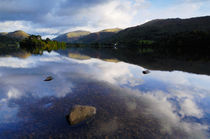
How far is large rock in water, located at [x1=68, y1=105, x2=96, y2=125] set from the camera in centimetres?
1022

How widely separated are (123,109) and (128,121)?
1992 millimetres

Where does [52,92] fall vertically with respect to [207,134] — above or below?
above

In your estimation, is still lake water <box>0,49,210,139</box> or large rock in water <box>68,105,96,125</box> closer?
still lake water <box>0,49,210,139</box>

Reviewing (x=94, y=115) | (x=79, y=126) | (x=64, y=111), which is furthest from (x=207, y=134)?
(x=64, y=111)

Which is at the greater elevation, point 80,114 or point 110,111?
point 80,114

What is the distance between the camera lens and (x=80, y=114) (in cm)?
1061

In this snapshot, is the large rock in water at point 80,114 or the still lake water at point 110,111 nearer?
the still lake water at point 110,111

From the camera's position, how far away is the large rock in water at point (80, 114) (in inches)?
402

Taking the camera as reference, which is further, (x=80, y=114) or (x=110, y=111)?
(x=110, y=111)

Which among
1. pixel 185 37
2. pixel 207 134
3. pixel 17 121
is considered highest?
pixel 185 37

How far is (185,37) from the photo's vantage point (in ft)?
512

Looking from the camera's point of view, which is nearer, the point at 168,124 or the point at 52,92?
the point at 168,124

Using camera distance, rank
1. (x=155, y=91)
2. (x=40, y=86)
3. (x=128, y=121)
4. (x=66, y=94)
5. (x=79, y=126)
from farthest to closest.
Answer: (x=40, y=86) → (x=155, y=91) → (x=66, y=94) → (x=128, y=121) → (x=79, y=126)

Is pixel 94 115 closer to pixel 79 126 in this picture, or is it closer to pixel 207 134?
pixel 79 126
